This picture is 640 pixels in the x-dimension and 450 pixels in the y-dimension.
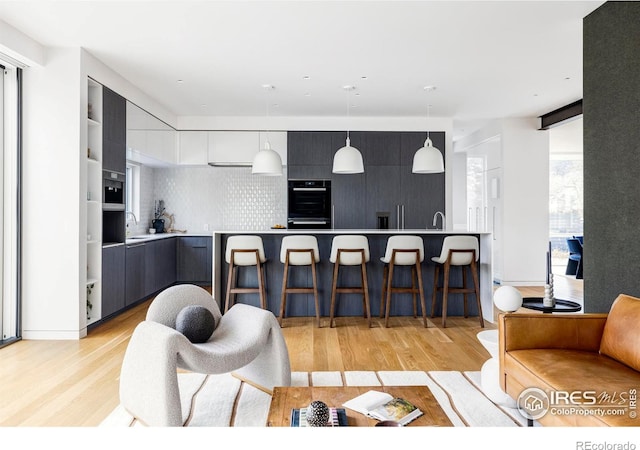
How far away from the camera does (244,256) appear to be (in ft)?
16.0

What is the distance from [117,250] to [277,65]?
276cm

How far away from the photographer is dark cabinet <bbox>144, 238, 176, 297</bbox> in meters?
6.13

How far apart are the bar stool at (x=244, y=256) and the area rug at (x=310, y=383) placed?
1.66 m

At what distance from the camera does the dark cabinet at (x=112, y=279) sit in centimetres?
486

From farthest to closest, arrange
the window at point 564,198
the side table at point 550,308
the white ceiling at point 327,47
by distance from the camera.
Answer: the window at point 564,198
the white ceiling at point 327,47
the side table at point 550,308

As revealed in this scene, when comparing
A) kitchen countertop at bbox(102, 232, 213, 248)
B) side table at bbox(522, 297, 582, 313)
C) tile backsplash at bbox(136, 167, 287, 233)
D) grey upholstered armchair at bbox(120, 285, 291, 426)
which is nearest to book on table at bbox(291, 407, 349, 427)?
grey upholstered armchair at bbox(120, 285, 291, 426)

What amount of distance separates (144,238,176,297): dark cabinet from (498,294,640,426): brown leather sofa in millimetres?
4883

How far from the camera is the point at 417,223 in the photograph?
7523mm

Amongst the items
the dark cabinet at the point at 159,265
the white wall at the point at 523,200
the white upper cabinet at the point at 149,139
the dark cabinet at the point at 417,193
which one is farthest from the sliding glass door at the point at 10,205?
the white wall at the point at 523,200

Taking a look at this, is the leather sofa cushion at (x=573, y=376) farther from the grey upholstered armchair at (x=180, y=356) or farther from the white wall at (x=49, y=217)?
the white wall at (x=49, y=217)

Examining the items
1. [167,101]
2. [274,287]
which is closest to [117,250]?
[274,287]

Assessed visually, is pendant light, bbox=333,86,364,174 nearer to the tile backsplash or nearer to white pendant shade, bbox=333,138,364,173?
white pendant shade, bbox=333,138,364,173

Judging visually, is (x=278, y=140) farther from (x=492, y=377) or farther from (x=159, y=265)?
(x=492, y=377)
